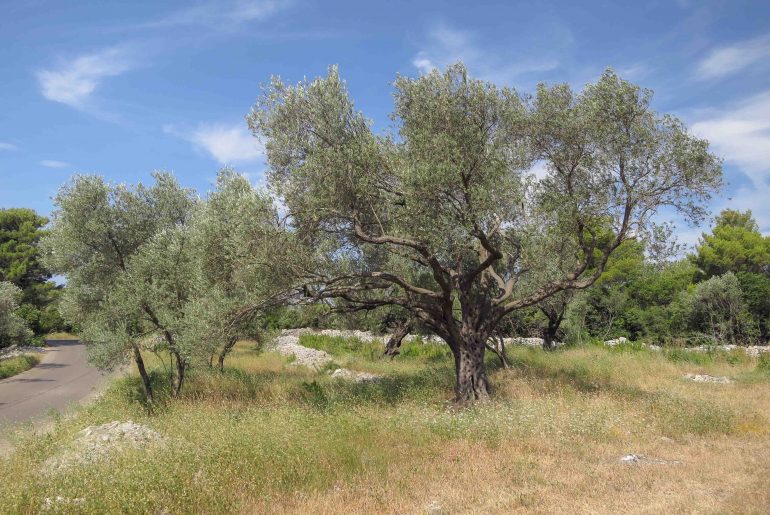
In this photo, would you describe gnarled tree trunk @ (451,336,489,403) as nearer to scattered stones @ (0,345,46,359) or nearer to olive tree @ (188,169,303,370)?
olive tree @ (188,169,303,370)

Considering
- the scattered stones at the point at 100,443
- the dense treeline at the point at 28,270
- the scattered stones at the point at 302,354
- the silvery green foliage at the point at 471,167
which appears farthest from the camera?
the dense treeline at the point at 28,270

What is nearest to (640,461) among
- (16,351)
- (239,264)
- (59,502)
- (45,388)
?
(59,502)

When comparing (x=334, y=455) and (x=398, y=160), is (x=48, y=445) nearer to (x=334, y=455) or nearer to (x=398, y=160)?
(x=334, y=455)

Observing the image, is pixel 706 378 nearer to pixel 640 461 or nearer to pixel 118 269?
pixel 640 461

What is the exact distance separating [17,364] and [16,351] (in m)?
8.47

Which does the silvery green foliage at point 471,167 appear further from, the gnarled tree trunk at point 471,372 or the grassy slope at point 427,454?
the grassy slope at point 427,454

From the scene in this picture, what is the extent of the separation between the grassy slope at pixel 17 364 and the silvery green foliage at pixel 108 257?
A: 15026 millimetres

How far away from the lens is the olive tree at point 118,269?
54.7 ft

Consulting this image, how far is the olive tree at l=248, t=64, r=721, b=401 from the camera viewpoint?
1452 cm

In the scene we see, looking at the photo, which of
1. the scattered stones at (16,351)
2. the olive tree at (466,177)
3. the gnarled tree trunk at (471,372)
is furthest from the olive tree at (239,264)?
the scattered stones at (16,351)

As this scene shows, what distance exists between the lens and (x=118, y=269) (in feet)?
59.7

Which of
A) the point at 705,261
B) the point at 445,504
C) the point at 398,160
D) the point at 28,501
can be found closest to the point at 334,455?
the point at 445,504

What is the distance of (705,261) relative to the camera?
164 ft

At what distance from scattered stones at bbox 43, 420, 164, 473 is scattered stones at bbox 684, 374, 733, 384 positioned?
19.5 meters
